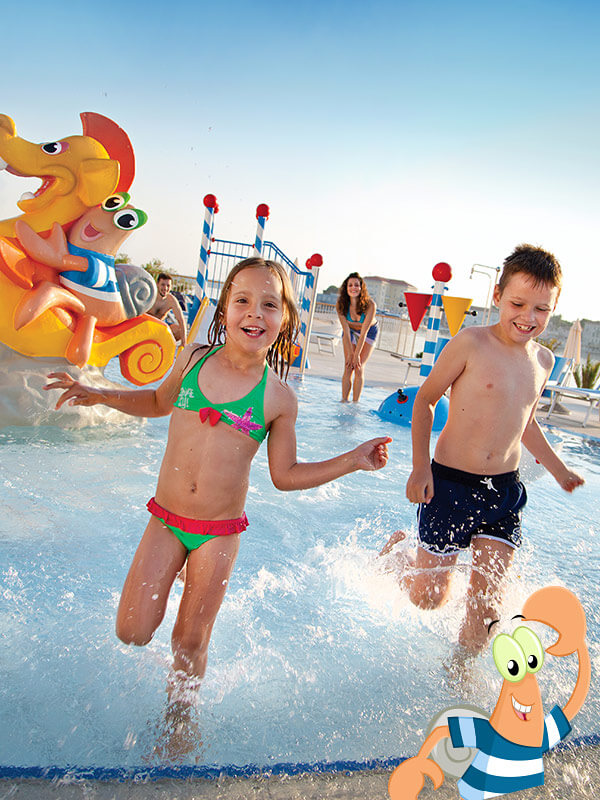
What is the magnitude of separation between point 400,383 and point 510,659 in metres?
10.8

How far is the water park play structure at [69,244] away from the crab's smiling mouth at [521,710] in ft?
13.9

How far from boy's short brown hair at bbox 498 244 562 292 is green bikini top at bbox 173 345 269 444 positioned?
1.21 meters

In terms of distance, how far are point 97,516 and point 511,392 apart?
2.44 metres

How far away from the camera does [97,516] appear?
359 centimetres

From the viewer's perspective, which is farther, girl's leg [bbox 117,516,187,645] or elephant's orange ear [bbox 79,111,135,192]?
elephant's orange ear [bbox 79,111,135,192]

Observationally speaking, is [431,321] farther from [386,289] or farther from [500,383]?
[386,289]

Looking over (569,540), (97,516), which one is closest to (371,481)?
(569,540)

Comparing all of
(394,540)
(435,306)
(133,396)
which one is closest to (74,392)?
(133,396)

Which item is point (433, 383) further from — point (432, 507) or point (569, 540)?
point (569, 540)

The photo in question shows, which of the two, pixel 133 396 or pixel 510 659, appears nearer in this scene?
pixel 510 659

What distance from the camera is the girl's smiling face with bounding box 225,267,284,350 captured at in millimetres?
2062

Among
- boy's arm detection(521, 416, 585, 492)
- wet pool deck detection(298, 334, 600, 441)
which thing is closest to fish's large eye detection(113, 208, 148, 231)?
boy's arm detection(521, 416, 585, 492)

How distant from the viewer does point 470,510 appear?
8.36 ft

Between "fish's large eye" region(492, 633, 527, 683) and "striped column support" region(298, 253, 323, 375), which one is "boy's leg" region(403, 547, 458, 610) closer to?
"fish's large eye" region(492, 633, 527, 683)
